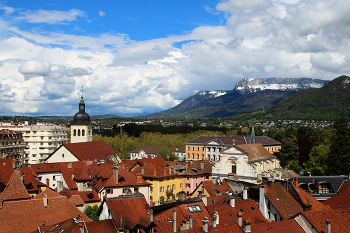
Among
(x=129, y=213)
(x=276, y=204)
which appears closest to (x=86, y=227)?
(x=129, y=213)

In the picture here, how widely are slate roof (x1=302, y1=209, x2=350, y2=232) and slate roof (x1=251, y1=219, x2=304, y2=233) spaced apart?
1.24 metres

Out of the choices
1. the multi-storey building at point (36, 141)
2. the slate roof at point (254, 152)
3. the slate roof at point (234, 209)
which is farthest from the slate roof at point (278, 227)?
the multi-storey building at point (36, 141)

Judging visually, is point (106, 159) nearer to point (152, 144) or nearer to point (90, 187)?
point (90, 187)

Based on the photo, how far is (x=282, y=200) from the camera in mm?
45438

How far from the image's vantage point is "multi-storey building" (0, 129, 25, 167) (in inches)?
3863

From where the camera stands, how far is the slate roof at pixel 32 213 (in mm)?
36375

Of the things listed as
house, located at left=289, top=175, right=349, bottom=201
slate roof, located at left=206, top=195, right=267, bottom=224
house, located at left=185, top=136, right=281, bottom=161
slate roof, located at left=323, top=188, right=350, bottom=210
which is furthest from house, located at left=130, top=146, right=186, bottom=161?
slate roof, located at left=206, top=195, right=267, bottom=224

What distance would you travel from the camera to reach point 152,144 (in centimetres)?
14500

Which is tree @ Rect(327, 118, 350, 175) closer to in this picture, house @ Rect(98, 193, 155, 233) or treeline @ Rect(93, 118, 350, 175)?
treeline @ Rect(93, 118, 350, 175)

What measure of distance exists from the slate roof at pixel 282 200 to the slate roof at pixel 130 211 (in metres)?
14.3

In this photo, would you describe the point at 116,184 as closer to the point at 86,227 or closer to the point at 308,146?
the point at 86,227

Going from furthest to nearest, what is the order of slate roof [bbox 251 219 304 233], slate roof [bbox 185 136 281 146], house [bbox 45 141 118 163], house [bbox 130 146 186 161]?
house [bbox 130 146 186 161] → slate roof [bbox 185 136 281 146] → house [bbox 45 141 118 163] → slate roof [bbox 251 219 304 233]

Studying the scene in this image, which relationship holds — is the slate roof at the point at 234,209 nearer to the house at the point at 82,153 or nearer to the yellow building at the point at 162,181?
the yellow building at the point at 162,181

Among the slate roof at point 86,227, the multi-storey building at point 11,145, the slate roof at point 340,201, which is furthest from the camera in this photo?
the multi-storey building at point 11,145
